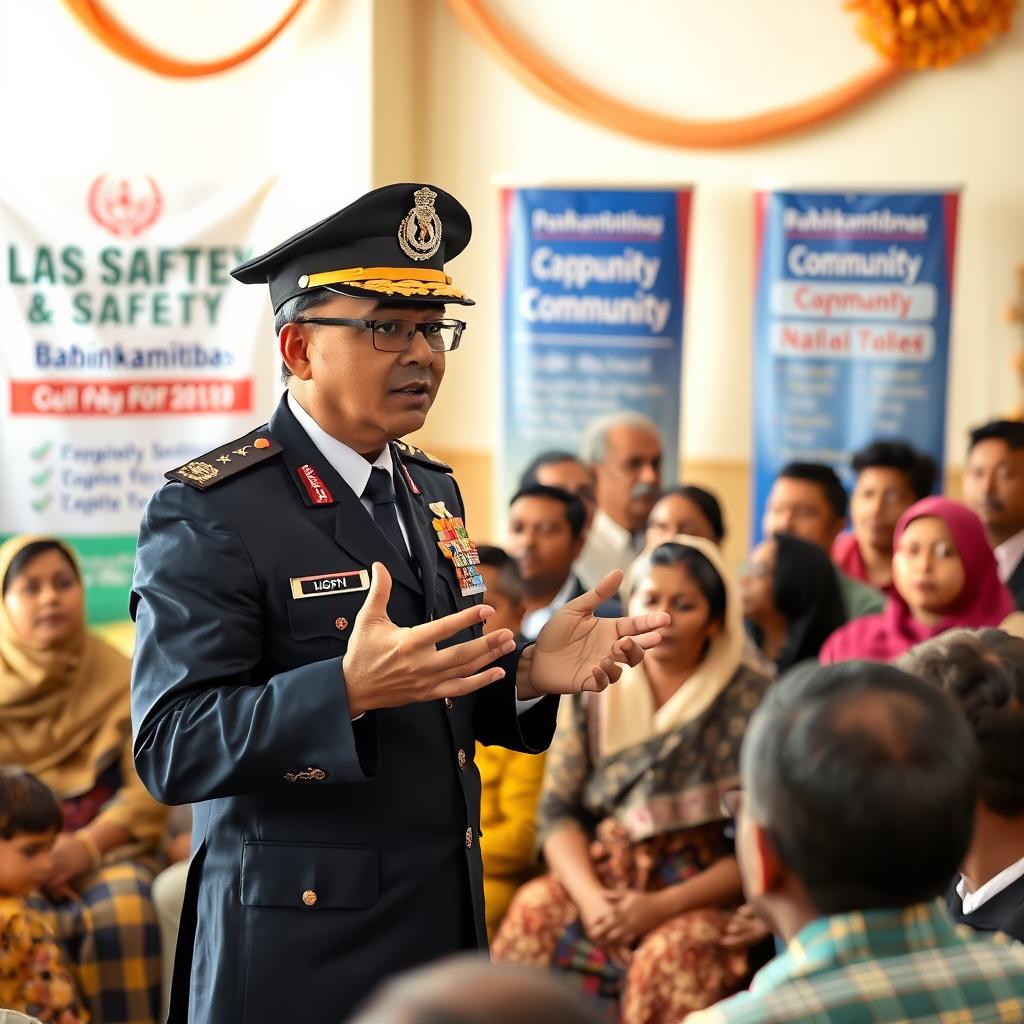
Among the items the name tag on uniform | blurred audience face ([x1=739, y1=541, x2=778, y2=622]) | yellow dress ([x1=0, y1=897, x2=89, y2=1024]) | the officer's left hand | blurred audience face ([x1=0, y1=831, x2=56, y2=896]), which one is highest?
the name tag on uniform

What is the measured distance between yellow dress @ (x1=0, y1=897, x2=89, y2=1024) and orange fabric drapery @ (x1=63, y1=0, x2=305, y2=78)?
3.42 meters

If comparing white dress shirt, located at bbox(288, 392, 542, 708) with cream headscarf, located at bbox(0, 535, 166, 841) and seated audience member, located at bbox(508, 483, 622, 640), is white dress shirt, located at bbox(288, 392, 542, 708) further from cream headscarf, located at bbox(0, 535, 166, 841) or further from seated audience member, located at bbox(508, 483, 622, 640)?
seated audience member, located at bbox(508, 483, 622, 640)

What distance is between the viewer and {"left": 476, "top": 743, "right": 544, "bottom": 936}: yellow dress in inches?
134

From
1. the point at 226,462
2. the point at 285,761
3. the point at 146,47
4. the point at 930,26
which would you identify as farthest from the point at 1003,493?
the point at 146,47

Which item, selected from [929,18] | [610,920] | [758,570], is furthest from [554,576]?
[929,18]

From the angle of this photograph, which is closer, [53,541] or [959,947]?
[959,947]

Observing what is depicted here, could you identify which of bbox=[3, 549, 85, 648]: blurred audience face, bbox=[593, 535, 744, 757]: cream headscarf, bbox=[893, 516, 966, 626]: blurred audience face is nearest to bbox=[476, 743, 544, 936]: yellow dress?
bbox=[593, 535, 744, 757]: cream headscarf

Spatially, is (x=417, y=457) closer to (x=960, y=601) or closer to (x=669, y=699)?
(x=669, y=699)

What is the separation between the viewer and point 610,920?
3135mm

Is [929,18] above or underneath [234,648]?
above

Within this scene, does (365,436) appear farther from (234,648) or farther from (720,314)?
(720,314)

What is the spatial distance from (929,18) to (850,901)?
5057mm

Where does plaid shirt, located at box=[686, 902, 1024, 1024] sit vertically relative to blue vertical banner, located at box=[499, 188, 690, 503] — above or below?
below

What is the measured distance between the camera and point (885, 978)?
3.49 feet
